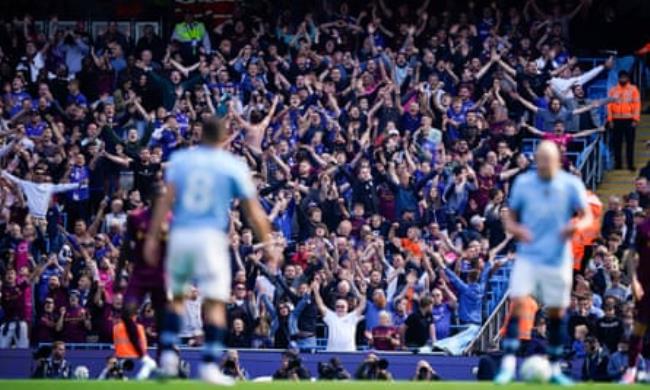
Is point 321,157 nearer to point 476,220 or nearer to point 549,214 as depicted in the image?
point 476,220

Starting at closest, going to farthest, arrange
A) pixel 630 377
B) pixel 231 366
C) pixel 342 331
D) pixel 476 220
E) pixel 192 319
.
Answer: pixel 630 377 < pixel 231 366 < pixel 342 331 < pixel 192 319 < pixel 476 220

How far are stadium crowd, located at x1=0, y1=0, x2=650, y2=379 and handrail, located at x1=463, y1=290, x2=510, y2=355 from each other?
20 centimetres

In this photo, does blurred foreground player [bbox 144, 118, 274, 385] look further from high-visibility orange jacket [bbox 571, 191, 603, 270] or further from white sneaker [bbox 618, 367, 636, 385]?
high-visibility orange jacket [bbox 571, 191, 603, 270]

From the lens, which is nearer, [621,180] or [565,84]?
[565,84]

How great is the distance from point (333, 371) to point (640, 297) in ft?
19.6

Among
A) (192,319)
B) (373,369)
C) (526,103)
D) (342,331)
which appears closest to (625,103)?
(526,103)

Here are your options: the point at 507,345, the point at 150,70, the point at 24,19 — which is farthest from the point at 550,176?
the point at 24,19

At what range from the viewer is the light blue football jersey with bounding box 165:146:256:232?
17.8 m

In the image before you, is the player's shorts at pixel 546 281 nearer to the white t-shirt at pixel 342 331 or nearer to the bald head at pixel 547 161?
the bald head at pixel 547 161

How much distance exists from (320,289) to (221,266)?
12.0 meters

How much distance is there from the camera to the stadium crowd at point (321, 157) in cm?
2952

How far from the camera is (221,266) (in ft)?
58.3

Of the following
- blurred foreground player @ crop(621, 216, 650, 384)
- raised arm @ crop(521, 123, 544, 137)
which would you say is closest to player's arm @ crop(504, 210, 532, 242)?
blurred foreground player @ crop(621, 216, 650, 384)

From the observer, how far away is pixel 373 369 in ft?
86.1
